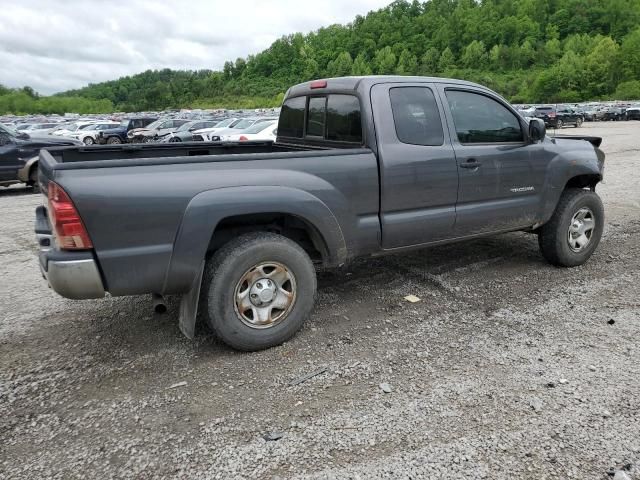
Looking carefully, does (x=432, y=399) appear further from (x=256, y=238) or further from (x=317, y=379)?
(x=256, y=238)

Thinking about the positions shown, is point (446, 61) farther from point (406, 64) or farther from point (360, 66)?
point (360, 66)

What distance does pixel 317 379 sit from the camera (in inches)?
127

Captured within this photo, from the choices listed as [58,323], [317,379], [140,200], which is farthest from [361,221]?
[58,323]

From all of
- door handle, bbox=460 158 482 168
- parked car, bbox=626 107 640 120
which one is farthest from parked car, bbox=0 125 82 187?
parked car, bbox=626 107 640 120

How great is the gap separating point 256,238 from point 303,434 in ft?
4.45

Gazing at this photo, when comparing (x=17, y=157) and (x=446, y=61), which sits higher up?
(x=446, y=61)

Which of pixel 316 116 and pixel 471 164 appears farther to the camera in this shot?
pixel 316 116

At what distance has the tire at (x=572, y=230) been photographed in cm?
503

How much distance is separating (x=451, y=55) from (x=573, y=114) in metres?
101

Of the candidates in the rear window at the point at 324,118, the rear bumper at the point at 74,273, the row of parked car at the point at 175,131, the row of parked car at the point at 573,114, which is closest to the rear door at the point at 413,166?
the rear window at the point at 324,118

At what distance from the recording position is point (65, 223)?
9.41 feet

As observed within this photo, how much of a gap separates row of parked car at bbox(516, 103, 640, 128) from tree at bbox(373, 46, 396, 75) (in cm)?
8970

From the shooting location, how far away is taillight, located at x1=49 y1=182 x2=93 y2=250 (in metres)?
2.86

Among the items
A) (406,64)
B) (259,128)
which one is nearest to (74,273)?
(259,128)
